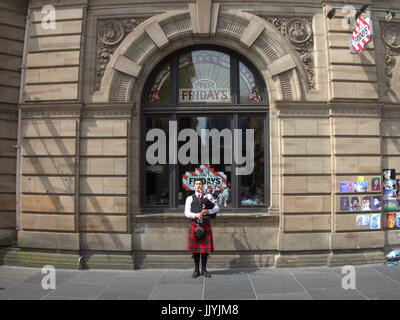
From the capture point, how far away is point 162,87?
8.35m

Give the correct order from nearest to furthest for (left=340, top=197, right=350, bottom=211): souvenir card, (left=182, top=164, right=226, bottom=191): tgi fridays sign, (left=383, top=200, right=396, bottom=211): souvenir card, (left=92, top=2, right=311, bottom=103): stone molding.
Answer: (left=340, top=197, right=350, bottom=211): souvenir card → (left=92, top=2, right=311, bottom=103): stone molding → (left=383, top=200, right=396, bottom=211): souvenir card → (left=182, top=164, right=226, bottom=191): tgi fridays sign

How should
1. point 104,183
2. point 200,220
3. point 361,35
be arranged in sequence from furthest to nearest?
point 104,183, point 361,35, point 200,220

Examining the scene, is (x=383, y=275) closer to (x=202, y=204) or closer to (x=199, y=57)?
(x=202, y=204)

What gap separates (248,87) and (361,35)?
301cm

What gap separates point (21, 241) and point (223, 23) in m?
7.91

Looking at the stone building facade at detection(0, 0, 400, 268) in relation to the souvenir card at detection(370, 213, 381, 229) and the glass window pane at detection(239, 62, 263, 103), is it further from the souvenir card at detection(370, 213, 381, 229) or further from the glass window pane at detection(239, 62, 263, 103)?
the glass window pane at detection(239, 62, 263, 103)

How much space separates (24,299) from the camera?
5.69 meters

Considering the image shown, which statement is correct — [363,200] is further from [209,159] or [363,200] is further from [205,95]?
[205,95]

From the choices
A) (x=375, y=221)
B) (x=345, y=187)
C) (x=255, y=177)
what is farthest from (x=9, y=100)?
(x=375, y=221)

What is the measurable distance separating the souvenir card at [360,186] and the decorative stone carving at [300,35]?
2937 mm

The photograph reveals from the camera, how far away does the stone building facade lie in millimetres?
7656

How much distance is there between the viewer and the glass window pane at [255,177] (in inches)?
321

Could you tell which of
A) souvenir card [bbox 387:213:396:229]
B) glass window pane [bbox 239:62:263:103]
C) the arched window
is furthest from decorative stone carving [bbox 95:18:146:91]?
souvenir card [bbox 387:213:396:229]

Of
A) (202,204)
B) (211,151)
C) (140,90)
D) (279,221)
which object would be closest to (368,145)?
(279,221)
